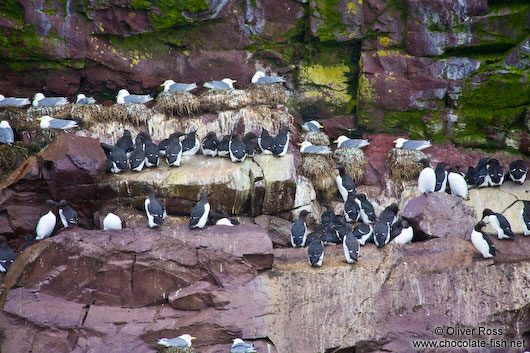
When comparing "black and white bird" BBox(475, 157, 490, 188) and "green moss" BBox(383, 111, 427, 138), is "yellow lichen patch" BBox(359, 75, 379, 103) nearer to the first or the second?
"green moss" BBox(383, 111, 427, 138)

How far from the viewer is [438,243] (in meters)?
15.5

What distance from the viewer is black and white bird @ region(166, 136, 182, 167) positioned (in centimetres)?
1709

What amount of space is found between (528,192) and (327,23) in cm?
609

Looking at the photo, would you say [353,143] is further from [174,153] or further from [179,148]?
[174,153]

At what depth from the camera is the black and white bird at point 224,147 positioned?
57.7ft

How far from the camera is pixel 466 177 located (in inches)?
719

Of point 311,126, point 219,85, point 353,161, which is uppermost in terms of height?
point 219,85

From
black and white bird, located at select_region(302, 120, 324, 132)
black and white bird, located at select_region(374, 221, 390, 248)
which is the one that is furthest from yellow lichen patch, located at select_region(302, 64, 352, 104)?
black and white bird, located at select_region(374, 221, 390, 248)

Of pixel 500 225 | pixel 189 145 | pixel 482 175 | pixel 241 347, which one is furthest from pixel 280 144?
pixel 241 347

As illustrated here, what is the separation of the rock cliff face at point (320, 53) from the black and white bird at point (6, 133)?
2272 mm

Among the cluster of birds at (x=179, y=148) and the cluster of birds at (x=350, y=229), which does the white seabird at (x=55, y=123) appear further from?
the cluster of birds at (x=350, y=229)

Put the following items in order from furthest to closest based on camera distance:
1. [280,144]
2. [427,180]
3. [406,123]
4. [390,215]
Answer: [406,123] < [280,144] < [427,180] < [390,215]

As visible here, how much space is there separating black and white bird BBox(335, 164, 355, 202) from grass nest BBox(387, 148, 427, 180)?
1217mm

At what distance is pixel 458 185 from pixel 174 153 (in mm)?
5892
